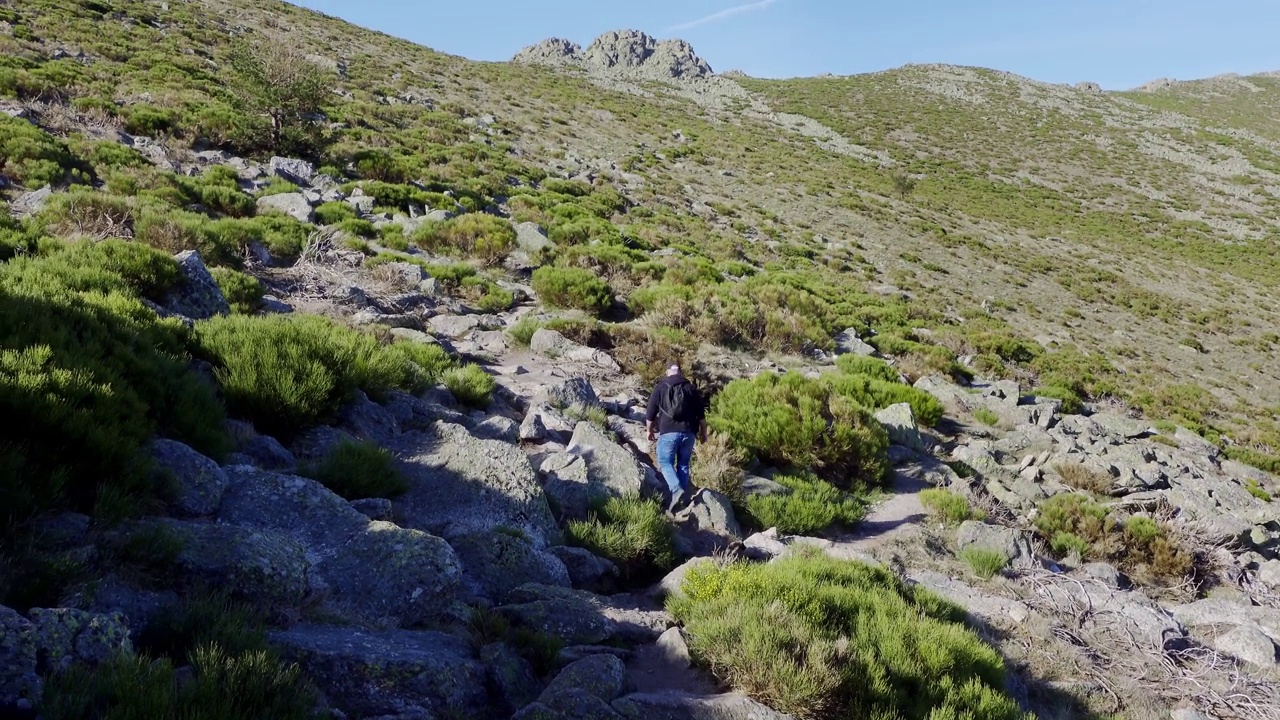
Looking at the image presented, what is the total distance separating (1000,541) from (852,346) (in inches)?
311

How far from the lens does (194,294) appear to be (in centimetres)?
720

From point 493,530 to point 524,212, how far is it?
15105 millimetres

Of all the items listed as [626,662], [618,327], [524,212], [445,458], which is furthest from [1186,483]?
[524,212]

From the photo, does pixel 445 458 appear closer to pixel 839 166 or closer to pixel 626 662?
pixel 626 662

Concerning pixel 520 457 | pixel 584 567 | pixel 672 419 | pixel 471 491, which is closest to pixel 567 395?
pixel 672 419

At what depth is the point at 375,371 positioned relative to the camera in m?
6.52

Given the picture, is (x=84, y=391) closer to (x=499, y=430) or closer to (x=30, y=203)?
(x=499, y=430)

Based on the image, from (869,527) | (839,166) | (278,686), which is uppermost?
(839,166)

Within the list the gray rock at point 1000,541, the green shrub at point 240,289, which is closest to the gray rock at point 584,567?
the gray rock at point 1000,541

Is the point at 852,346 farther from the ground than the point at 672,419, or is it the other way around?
the point at 852,346

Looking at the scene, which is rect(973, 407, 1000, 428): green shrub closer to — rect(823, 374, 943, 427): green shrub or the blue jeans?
rect(823, 374, 943, 427): green shrub

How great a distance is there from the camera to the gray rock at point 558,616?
152 inches

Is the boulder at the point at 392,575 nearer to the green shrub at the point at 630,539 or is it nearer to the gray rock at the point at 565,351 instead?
the green shrub at the point at 630,539

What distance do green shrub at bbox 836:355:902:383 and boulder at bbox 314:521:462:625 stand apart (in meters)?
9.72
